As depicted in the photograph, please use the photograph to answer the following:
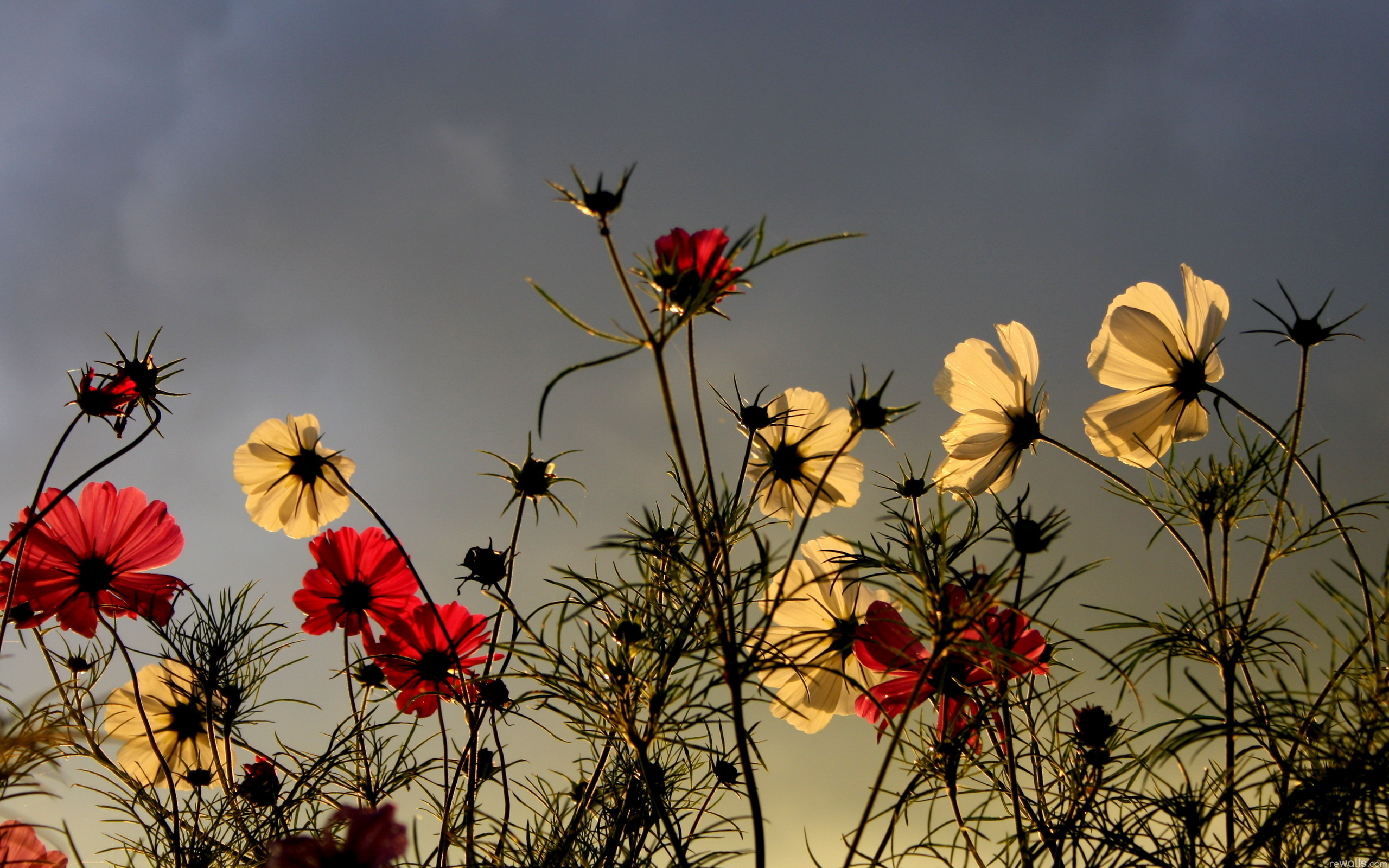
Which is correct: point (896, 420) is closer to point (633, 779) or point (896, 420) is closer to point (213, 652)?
point (633, 779)

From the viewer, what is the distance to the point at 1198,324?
31.9 inches

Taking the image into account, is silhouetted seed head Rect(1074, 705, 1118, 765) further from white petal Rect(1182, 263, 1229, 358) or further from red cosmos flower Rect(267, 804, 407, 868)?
red cosmos flower Rect(267, 804, 407, 868)

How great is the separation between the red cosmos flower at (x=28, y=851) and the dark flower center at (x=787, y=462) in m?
0.73

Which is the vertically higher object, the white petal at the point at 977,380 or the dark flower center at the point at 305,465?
the white petal at the point at 977,380

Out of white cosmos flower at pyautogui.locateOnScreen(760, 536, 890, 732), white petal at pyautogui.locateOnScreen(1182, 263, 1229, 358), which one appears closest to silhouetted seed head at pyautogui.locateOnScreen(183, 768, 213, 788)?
white cosmos flower at pyautogui.locateOnScreen(760, 536, 890, 732)

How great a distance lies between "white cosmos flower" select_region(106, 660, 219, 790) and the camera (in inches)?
40.0

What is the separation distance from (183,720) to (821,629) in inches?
34.9

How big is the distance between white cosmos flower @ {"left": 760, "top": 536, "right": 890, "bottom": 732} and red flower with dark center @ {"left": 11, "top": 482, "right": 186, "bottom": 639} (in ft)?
2.18

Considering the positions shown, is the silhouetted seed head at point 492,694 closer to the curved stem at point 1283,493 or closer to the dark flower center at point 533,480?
the dark flower center at point 533,480

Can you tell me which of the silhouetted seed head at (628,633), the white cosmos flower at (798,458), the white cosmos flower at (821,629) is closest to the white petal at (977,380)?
the white cosmos flower at (798,458)

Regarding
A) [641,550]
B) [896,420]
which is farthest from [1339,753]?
[641,550]

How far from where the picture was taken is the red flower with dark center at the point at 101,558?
2.81 ft

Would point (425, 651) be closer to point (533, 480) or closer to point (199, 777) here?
point (533, 480)

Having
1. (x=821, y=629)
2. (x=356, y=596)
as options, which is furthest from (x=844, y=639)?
(x=356, y=596)
